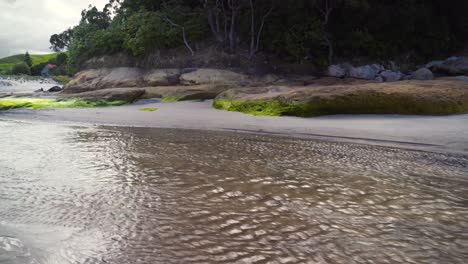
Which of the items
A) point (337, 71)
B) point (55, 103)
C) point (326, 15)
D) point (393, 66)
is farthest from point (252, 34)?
point (55, 103)

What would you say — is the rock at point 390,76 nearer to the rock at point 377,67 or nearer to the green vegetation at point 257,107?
the rock at point 377,67

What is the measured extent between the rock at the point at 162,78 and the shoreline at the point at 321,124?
9168 millimetres

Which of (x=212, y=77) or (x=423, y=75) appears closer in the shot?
(x=212, y=77)

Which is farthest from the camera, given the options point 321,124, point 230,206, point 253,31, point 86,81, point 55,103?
point 86,81

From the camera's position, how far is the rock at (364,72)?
2043cm

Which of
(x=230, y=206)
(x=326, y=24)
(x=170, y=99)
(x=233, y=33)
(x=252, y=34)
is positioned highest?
(x=326, y=24)

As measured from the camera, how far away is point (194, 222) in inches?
99.9

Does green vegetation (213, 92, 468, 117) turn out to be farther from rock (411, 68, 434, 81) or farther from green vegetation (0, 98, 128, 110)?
rock (411, 68, 434, 81)

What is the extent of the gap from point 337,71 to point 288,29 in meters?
3.79

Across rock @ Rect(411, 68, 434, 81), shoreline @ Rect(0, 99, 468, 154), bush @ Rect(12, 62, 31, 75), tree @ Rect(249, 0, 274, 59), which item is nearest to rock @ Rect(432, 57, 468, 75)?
rock @ Rect(411, 68, 434, 81)

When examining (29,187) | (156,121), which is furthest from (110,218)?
(156,121)

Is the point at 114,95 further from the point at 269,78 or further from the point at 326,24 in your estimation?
the point at 326,24

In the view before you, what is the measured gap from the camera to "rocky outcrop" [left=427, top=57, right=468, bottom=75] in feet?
67.9

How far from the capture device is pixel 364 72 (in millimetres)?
20625
